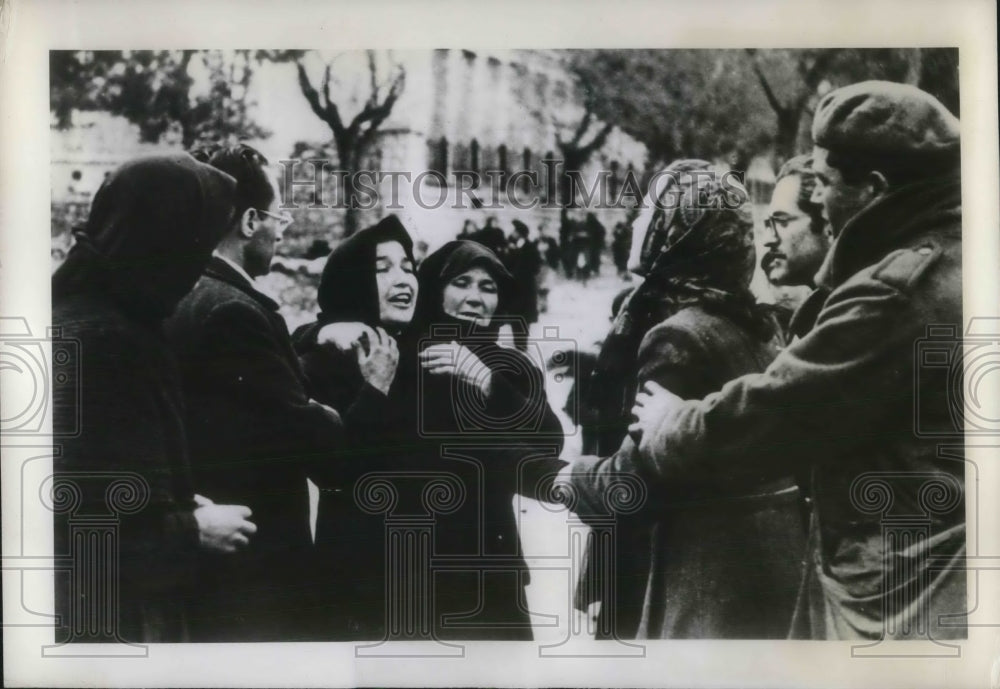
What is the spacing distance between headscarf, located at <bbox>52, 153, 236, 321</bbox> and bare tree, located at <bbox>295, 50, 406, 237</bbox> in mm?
319

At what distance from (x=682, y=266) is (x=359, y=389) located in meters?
0.96

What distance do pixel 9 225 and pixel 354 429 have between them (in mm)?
1133

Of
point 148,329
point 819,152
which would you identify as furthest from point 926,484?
point 148,329

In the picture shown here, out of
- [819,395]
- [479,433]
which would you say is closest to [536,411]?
[479,433]

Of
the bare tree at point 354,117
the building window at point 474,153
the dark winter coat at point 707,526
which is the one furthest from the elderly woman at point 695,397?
the bare tree at point 354,117

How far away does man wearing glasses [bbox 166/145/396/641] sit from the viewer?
201 centimetres

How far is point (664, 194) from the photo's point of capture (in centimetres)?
203

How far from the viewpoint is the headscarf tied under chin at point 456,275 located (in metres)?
2.02

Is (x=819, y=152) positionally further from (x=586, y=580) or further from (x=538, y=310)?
(x=586, y=580)

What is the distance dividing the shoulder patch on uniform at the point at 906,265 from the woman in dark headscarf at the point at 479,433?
996 millimetres

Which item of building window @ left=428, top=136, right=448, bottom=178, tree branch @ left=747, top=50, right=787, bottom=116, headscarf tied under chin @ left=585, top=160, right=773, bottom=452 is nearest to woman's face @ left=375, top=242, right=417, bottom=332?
building window @ left=428, top=136, right=448, bottom=178

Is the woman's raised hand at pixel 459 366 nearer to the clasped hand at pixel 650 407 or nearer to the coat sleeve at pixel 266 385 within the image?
the coat sleeve at pixel 266 385

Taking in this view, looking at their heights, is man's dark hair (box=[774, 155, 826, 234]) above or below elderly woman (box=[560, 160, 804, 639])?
above

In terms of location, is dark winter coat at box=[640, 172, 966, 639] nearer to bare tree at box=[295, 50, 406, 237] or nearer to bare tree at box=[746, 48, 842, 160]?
bare tree at box=[746, 48, 842, 160]
